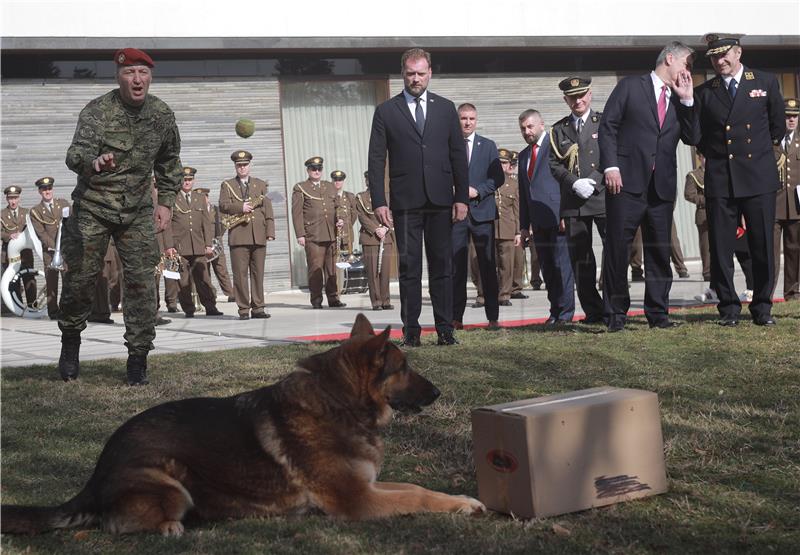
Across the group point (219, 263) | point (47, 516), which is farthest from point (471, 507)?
point (219, 263)

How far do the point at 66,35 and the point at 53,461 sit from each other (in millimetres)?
16176

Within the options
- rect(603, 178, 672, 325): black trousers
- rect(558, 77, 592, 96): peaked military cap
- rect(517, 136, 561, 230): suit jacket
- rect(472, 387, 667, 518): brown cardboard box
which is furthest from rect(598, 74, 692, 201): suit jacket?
rect(472, 387, 667, 518): brown cardboard box

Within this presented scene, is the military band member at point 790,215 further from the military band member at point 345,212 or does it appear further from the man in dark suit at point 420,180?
the military band member at point 345,212

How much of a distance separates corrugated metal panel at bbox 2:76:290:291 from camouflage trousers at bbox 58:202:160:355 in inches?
453

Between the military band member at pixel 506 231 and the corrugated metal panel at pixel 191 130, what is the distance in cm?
430

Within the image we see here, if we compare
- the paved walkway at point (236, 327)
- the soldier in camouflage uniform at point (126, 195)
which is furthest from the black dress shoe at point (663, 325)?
the soldier in camouflage uniform at point (126, 195)

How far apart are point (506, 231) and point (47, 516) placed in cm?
1385

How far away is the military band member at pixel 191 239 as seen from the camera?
1745 cm

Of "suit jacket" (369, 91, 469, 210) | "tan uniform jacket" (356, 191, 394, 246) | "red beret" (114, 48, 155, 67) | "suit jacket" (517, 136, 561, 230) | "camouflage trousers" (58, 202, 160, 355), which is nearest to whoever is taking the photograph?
"red beret" (114, 48, 155, 67)

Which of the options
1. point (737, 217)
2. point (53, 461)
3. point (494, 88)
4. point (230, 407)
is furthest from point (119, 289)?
point (230, 407)

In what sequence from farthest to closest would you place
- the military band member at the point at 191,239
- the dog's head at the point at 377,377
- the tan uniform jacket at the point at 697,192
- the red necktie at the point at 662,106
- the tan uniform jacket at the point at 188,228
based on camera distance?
the tan uniform jacket at the point at 697,192, the tan uniform jacket at the point at 188,228, the military band member at the point at 191,239, the red necktie at the point at 662,106, the dog's head at the point at 377,377

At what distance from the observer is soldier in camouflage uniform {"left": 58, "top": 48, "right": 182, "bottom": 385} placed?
7859 millimetres

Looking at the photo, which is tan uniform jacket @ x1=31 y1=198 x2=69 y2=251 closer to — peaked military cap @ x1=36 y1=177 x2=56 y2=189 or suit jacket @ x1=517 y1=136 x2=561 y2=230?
peaked military cap @ x1=36 y1=177 x2=56 y2=189
